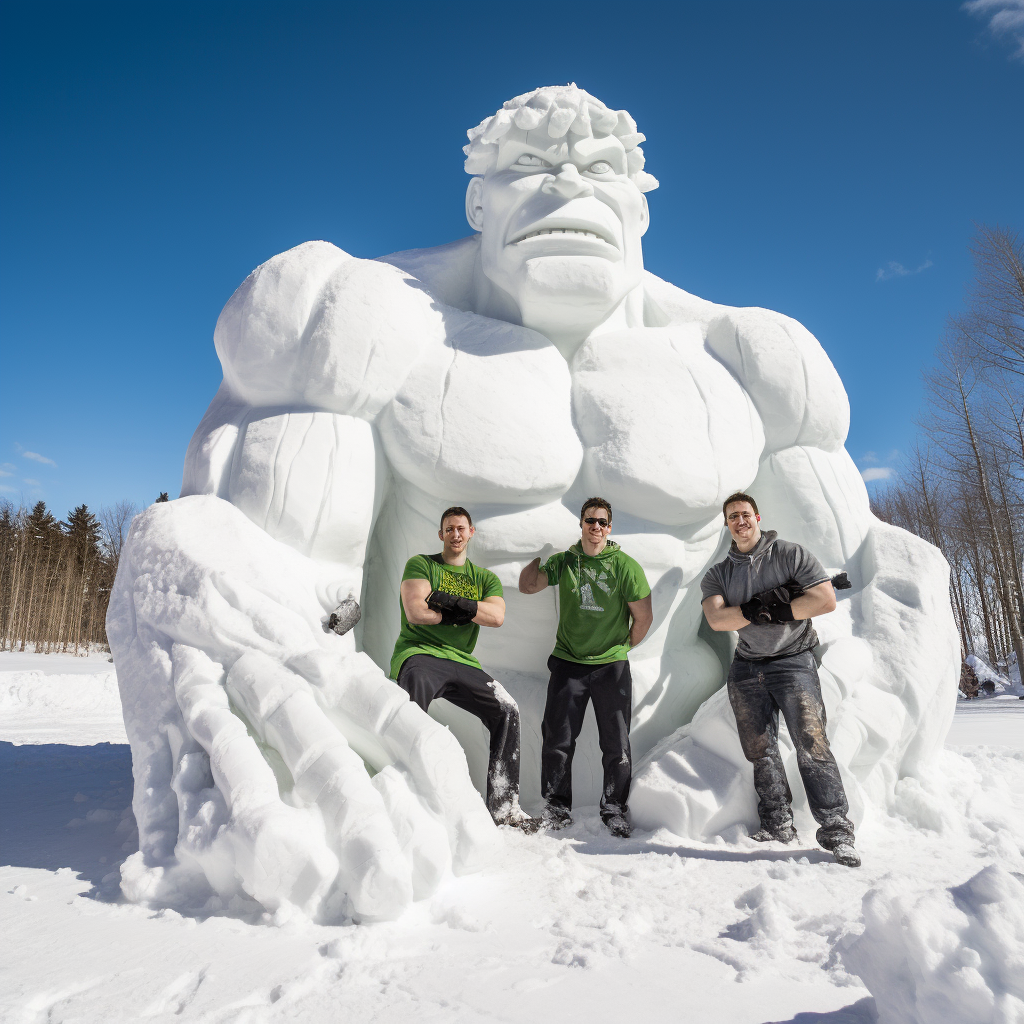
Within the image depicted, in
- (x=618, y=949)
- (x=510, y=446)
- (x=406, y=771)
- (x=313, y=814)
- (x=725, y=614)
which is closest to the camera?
(x=618, y=949)

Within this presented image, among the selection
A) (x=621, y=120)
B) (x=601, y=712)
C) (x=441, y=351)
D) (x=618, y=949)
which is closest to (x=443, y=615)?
(x=601, y=712)

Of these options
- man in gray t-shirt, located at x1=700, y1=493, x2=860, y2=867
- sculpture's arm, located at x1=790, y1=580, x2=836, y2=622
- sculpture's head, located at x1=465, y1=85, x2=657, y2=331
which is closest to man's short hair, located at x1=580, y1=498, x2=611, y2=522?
man in gray t-shirt, located at x1=700, y1=493, x2=860, y2=867

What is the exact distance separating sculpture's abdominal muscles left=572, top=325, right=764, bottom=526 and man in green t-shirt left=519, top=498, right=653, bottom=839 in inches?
9.2

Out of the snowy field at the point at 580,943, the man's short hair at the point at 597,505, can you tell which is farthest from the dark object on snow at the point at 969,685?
the man's short hair at the point at 597,505

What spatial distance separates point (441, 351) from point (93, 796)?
222 cm

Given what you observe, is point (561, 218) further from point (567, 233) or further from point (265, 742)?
point (265, 742)

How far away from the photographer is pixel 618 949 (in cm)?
148

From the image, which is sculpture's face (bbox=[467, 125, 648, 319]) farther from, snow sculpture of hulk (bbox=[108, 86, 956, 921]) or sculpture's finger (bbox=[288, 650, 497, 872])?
sculpture's finger (bbox=[288, 650, 497, 872])

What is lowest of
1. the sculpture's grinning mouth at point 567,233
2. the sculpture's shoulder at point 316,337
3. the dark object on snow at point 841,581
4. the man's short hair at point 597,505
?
the dark object on snow at point 841,581

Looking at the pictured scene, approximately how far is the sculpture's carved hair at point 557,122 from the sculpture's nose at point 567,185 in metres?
0.17

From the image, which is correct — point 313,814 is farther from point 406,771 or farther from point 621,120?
point 621,120

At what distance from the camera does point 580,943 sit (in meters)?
1.52

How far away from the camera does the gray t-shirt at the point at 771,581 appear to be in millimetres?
2514

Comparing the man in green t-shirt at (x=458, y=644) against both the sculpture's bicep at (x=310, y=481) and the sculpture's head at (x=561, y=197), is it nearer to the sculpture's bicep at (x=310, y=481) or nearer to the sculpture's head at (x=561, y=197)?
the sculpture's bicep at (x=310, y=481)
